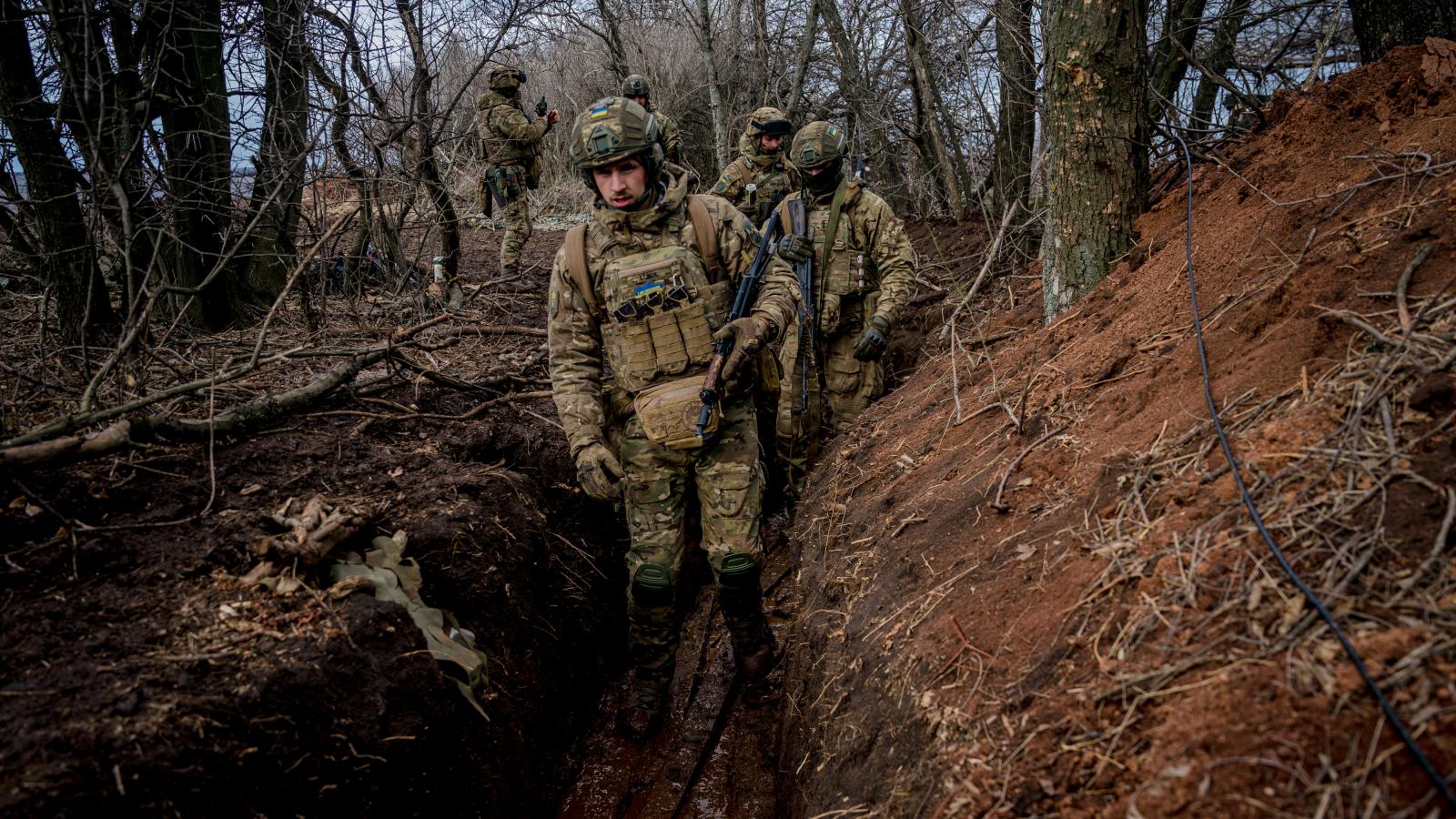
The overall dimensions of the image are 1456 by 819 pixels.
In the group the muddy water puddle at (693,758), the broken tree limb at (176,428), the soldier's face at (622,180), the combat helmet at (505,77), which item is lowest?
the muddy water puddle at (693,758)

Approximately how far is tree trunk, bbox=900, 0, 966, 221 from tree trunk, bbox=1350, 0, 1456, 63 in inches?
149

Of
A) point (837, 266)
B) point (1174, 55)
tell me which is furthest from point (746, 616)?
point (1174, 55)

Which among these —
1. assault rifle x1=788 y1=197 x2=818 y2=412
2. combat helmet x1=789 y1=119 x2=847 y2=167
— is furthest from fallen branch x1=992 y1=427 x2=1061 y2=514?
combat helmet x1=789 y1=119 x2=847 y2=167

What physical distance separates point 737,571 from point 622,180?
186cm

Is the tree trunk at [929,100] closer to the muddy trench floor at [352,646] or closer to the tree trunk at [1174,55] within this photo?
the tree trunk at [1174,55]

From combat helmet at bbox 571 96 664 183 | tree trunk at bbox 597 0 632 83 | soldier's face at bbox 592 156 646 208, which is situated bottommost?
soldier's face at bbox 592 156 646 208

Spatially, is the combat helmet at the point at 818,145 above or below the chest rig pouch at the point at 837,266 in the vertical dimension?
above

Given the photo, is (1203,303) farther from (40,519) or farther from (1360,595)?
(40,519)

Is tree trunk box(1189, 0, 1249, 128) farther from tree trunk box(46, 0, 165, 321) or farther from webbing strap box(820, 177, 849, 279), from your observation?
tree trunk box(46, 0, 165, 321)

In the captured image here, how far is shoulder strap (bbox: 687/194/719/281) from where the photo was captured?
12.5 ft

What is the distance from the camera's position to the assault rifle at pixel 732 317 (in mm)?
3582

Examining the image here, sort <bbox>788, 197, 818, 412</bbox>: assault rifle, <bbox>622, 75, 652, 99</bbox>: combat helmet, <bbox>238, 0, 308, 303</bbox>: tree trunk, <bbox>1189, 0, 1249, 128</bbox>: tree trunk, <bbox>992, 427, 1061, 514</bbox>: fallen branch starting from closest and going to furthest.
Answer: <bbox>992, 427, 1061, 514</bbox>: fallen branch → <bbox>238, 0, 308, 303</bbox>: tree trunk → <bbox>788, 197, 818, 412</bbox>: assault rifle → <bbox>1189, 0, 1249, 128</bbox>: tree trunk → <bbox>622, 75, 652, 99</bbox>: combat helmet

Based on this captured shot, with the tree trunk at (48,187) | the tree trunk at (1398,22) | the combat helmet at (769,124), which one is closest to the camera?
the tree trunk at (1398,22)

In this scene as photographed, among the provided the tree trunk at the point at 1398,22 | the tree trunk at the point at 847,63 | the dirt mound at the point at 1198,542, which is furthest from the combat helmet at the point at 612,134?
the tree trunk at the point at 847,63
